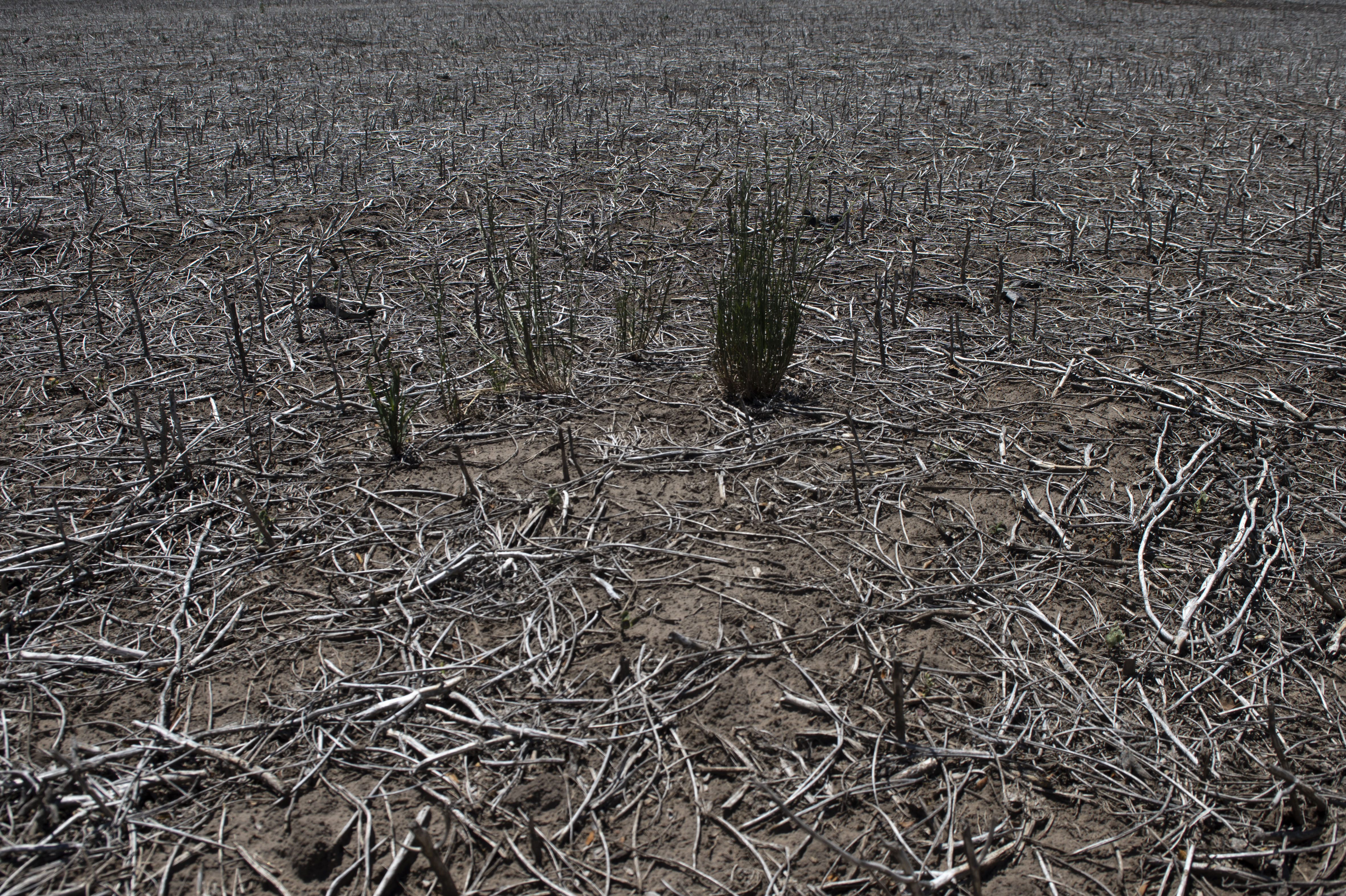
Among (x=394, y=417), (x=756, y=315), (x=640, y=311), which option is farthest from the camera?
(x=640, y=311)

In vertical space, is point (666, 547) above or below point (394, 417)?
Result: below

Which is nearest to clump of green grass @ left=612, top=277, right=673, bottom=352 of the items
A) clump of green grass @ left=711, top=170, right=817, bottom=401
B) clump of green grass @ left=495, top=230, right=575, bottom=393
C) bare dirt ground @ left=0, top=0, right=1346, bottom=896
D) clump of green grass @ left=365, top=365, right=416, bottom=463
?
bare dirt ground @ left=0, top=0, right=1346, bottom=896

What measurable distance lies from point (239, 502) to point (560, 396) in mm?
1131

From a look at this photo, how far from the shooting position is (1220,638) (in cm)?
219

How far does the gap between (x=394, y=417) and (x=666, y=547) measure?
3.28 feet

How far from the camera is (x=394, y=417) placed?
283cm

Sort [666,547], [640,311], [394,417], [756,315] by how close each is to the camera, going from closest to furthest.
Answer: [666,547], [394,417], [756,315], [640,311]

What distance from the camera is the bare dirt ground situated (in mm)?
1750

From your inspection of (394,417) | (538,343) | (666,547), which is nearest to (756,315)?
(538,343)

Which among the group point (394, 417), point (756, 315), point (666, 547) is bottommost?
point (666, 547)

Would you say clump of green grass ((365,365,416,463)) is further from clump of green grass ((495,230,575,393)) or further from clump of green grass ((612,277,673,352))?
clump of green grass ((612,277,673,352))

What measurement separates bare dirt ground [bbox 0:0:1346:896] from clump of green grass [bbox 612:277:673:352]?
0.07 meters

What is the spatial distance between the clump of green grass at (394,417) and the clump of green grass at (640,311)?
35.4 inches

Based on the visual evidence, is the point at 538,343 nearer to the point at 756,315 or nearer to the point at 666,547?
the point at 756,315
